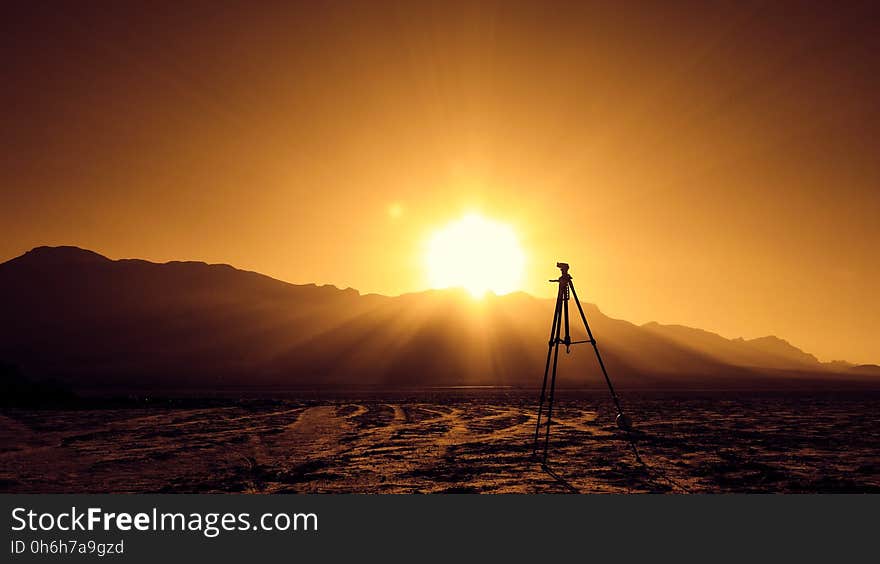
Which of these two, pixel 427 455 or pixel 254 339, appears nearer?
pixel 427 455

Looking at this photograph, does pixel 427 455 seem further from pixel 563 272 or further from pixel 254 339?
pixel 254 339

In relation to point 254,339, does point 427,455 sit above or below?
below

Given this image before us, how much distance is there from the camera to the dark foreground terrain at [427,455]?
42.6 feet

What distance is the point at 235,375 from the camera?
409 ft

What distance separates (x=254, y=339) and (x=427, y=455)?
14816cm

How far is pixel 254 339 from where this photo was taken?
15662cm

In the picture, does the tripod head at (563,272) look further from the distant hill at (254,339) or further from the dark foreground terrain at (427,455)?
the distant hill at (254,339)

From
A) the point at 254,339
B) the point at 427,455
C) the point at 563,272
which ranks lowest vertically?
the point at 427,455

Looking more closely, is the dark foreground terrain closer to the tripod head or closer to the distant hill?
the tripod head

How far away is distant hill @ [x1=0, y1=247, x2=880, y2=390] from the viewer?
129500 mm

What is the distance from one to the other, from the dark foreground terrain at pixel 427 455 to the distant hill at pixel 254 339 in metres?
84.6

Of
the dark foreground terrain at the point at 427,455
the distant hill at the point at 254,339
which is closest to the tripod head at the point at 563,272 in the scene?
the dark foreground terrain at the point at 427,455

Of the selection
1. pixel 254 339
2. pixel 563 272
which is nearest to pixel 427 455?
pixel 563 272

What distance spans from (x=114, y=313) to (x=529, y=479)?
180 metres
